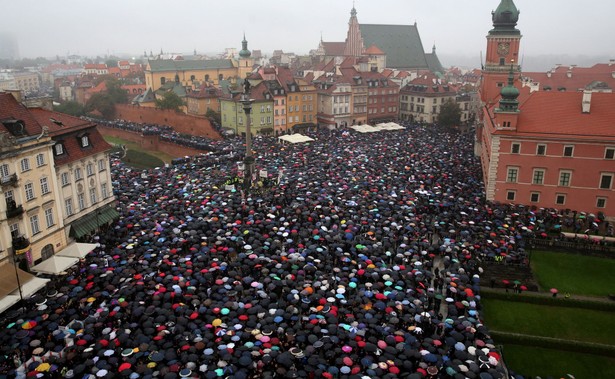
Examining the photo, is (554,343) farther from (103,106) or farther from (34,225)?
(103,106)

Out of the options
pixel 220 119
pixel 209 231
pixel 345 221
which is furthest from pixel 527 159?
pixel 220 119

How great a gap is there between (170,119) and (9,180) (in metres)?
59.7

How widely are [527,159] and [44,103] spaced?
41.5m

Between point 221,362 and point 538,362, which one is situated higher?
point 221,362

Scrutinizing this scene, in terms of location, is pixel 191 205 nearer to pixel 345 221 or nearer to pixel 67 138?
pixel 67 138

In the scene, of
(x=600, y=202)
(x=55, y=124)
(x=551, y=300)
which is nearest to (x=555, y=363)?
(x=551, y=300)

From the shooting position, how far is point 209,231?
118ft

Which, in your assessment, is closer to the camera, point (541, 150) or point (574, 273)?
point (574, 273)

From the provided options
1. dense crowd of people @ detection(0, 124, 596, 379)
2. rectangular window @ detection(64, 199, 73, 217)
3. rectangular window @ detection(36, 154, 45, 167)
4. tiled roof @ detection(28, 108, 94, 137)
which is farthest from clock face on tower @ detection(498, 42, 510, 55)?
rectangular window @ detection(36, 154, 45, 167)

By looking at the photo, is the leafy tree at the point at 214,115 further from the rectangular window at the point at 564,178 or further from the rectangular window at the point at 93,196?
the rectangular window at the point at 564,178

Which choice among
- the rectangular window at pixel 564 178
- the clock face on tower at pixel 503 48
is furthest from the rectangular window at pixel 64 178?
the clock face on tower at pixel 503 48

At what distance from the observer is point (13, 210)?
30.8m

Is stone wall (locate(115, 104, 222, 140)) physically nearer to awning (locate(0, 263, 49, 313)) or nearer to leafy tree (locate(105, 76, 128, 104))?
leafy tree (locate(105, 76, 128, 104))

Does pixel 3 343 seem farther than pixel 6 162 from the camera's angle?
No
